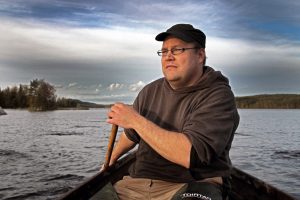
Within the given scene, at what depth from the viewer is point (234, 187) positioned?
254 inches

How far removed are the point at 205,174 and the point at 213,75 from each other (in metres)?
1.08

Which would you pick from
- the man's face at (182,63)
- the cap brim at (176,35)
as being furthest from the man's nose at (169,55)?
the cap brim at (176,35)

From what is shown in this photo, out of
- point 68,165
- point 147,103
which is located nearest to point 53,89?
point 68,165

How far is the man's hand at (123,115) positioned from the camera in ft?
12.2

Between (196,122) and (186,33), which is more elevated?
(186,33)


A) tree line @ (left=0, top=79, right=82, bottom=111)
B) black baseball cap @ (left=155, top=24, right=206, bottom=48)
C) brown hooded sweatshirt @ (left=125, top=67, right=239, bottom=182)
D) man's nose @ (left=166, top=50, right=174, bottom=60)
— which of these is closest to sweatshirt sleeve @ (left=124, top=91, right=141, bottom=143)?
brown hooded sweatshirt @ (left=125, top=67, right=239, bottom=182)

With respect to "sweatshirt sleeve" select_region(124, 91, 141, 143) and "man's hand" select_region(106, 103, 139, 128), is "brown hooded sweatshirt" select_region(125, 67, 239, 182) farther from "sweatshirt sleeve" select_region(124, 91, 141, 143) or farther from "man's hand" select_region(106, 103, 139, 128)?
"man's hand" select_region(106, 103, 139, 128)

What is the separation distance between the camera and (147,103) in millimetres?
4715

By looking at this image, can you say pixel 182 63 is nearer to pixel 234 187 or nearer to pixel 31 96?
pixel 234 187

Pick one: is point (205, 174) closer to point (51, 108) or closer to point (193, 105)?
point (193, 105)

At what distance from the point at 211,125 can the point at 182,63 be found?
788 mm

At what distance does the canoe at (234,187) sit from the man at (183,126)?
1.78ft

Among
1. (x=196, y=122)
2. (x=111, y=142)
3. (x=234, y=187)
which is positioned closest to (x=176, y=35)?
(x=196, y=122)

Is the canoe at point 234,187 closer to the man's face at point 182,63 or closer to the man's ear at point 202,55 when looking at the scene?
the man's face at point 182,63
